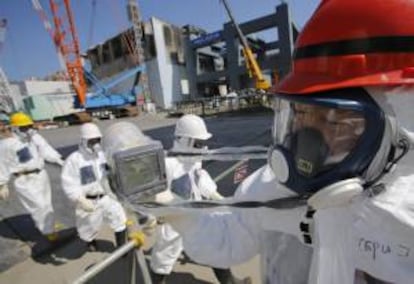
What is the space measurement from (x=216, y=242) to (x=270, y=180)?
1.03 feet

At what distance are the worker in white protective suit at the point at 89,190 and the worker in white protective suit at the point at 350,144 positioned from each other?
322 centimetres

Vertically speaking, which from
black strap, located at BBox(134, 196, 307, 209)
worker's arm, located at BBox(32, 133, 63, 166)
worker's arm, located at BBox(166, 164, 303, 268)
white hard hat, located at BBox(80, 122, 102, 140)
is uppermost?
black strap, located at BBox(134, 196, 307, 209)

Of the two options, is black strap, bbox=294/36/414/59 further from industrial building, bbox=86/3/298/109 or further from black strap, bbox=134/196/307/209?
industrial building, bbox=86/3/298/109

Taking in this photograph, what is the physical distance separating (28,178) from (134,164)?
4075 millimetres

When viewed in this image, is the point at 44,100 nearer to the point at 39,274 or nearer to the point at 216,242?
the point at 39,274

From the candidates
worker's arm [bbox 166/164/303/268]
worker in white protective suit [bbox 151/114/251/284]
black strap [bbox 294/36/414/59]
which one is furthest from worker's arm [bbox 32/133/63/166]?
black strap [bbox 294/36/414/59]

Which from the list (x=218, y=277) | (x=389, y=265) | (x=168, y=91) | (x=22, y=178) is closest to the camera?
(x=389, y=265)

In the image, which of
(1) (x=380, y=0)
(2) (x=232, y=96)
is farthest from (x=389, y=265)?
(2) (x=232, y=96)

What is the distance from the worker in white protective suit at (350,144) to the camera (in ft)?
2.52

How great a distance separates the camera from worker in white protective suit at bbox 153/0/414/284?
0.77 m

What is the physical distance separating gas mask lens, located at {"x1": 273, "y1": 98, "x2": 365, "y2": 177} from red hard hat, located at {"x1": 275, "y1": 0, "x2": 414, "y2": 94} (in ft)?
0.23

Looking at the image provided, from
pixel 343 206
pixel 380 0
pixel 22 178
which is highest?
pixel 380 0

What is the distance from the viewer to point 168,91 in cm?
3456

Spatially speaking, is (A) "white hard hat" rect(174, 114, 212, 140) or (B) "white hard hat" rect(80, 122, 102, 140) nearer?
(A) "white hard hat" rect(174, 114, 212, 140)
